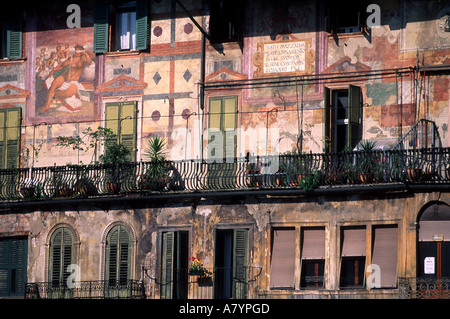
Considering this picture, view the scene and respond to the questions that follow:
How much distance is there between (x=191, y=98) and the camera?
1679 inches

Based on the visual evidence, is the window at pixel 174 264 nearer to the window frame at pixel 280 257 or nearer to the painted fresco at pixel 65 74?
the window frame at pixel 280 257

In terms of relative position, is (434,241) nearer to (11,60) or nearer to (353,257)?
(353,257)

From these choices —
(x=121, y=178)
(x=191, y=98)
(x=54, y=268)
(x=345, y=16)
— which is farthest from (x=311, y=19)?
(x=54, y=268)

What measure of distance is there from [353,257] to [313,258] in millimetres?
1069

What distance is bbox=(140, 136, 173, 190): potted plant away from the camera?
41750 mm

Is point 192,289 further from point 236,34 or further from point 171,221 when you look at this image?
point 236,34

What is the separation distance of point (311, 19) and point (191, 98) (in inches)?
156

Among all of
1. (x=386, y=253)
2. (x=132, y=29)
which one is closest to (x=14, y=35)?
(x=132, y=29)

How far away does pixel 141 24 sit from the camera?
43250mm

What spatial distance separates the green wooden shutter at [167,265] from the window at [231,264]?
1.20m

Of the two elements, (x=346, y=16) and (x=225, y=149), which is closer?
(x=346, y=16)

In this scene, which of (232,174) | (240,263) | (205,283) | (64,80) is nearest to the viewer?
(240,263)

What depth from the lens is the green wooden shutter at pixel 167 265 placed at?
135ft

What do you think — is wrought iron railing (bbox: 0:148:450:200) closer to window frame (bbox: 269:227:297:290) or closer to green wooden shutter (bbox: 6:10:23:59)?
window frame (bbox: 269:227:297:290)
